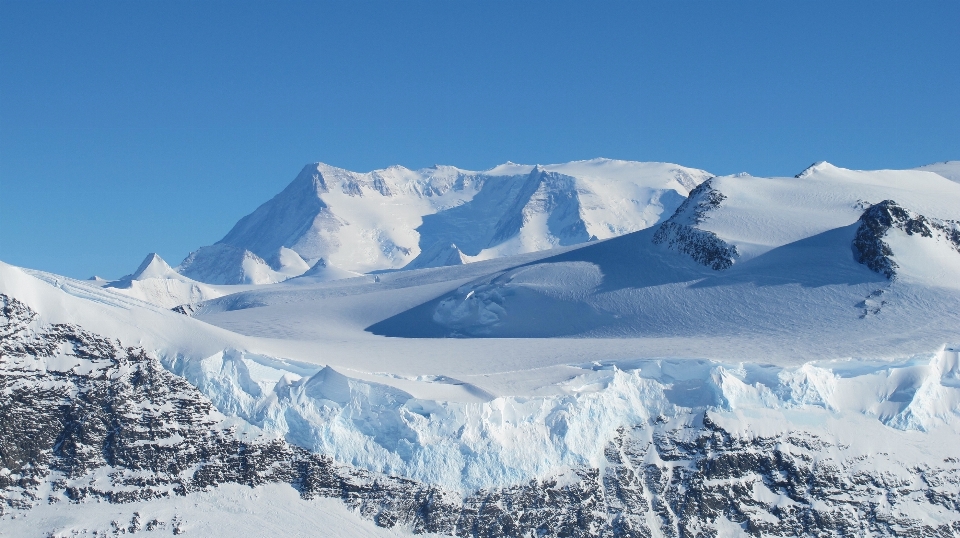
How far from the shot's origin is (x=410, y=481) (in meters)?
63.1

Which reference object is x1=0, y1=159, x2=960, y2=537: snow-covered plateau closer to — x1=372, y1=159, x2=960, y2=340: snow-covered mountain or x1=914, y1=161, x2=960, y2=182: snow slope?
x1=372, y1=159, x2=960, y2=340: snow-covered mountain

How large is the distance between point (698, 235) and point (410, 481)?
186ft

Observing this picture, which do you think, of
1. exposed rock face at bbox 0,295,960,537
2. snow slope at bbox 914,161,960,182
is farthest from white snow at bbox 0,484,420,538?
snow slope at bbox 914,161,960,182

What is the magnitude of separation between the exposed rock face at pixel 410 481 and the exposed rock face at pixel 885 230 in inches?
1327

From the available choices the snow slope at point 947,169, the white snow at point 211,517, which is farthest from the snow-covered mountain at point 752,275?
the white snow at point 211,517

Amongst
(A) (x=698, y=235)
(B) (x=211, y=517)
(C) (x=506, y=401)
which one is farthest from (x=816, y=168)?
(B) (x=211, y=517)

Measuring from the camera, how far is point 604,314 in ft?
324

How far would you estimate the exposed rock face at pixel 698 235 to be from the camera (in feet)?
346

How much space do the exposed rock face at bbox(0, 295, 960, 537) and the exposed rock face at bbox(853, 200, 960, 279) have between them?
1327 inches

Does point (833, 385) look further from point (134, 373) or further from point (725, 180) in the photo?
point (725, 180)

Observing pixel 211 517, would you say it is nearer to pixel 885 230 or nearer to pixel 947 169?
pixel 885 230

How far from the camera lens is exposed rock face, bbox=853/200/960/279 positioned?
97438 mm

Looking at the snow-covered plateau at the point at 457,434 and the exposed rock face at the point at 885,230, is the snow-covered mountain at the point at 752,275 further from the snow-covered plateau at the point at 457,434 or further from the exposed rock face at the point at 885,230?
the snow-covered plateau at the point at 457,434

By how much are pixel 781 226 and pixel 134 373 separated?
72.1 m
